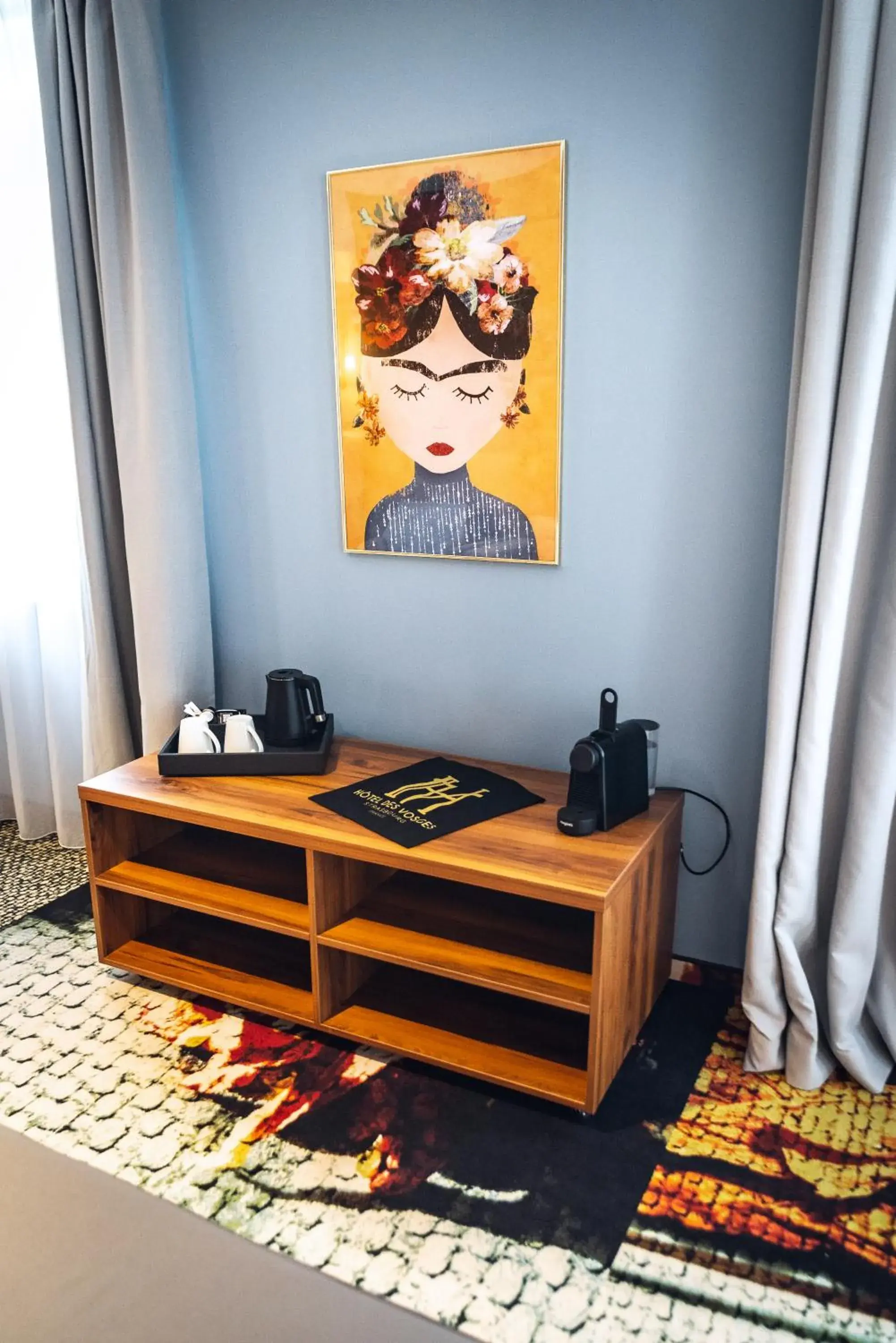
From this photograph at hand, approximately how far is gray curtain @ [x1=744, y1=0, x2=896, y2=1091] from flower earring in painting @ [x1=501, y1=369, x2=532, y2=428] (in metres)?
0.57

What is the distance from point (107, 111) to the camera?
232cm

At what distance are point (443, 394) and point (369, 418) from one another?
20cm

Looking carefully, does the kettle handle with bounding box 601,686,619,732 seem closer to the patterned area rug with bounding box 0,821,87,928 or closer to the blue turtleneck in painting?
the blue turtleneck in painting

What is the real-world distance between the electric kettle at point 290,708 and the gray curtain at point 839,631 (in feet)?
3.37

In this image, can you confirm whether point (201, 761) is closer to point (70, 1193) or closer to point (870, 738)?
point (70, 1193)

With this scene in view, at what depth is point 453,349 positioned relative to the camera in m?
2.18

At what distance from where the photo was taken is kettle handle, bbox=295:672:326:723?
2.30 metres

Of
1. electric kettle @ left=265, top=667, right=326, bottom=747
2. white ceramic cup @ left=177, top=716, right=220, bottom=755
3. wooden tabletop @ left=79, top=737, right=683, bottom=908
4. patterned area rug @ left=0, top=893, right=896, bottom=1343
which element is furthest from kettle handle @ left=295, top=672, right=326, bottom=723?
patterned area rug @ left=0, top=893, right=896, bottom=1343

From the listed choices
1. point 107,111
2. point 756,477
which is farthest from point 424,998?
point 107,111

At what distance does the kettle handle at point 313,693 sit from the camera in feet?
7.55

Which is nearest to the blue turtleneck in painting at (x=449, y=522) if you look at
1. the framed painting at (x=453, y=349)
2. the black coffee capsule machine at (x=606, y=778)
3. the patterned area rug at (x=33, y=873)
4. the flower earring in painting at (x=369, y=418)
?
the framed painting at (x=453, y=349)

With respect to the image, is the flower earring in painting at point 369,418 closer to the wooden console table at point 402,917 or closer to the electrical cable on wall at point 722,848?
the wooden console table at point 402,917

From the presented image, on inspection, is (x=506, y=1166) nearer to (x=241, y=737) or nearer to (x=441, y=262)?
(x=241, y=737)

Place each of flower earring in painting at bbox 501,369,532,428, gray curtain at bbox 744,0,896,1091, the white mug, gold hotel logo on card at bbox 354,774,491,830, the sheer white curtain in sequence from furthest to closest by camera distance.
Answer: the sheer white curtain
the white mug
flower earring in painting at bbox 501,369,532,428
gold hotel logo on card at bbox 354,774,491,830
gray curtain at bbox 744,0,896,1091
